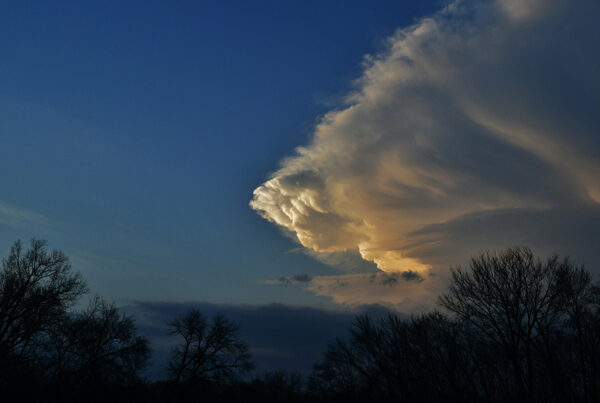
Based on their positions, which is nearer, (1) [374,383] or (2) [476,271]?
(2) [476,271]

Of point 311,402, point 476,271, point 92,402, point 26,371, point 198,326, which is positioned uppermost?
point 476,271

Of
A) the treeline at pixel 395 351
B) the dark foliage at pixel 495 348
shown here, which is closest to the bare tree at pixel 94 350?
the treeline at pixel 395 351

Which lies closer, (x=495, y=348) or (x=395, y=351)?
(x=495, y=348)

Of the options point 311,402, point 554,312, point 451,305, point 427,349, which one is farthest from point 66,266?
point 311,402

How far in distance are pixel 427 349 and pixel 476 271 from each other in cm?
A: 1688

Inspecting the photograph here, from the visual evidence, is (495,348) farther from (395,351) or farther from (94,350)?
(94,350)

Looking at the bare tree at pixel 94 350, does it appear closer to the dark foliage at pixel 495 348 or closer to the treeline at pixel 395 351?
the treeline at pixel 395 351

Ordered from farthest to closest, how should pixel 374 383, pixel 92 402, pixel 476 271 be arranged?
1. pixel 374 383
2. pixel 92 402
3. pixel 476 271

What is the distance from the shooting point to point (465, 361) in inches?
1567

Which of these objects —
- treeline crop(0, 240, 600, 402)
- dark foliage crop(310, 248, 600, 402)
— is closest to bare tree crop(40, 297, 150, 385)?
treeline crop(0, 240, 600, 402)

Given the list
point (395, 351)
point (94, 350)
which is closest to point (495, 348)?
point (395, 351)

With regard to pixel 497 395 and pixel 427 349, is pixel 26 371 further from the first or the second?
pixel 497 395

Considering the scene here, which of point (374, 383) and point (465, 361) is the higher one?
point (465, 361)

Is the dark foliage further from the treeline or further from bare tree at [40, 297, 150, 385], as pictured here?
bare tree at [40, 297, 150, 385]
